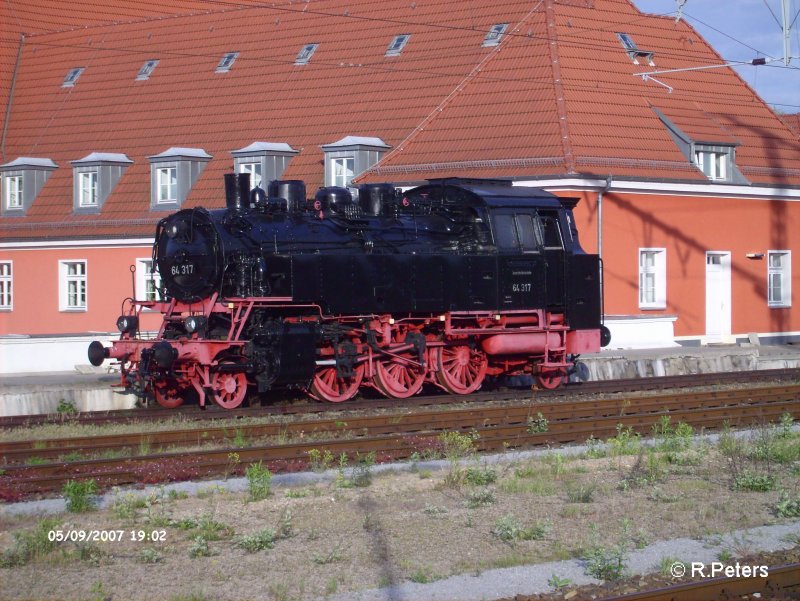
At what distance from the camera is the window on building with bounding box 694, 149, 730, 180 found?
108 ft

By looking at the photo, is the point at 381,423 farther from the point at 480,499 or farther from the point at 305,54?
the point at 305,54

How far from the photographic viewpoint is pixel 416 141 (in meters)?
31.9

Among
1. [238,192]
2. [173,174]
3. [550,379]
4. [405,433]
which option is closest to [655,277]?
[550,379]

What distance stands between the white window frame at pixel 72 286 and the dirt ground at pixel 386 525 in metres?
26.1

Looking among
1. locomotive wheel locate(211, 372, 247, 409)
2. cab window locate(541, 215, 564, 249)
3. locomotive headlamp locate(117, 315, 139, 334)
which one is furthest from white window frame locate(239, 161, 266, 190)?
locomotive wheel locate(211, 372, 247, 409)

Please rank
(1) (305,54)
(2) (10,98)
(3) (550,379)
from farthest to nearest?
1. (2) (10,98)
2. (1) (305,54)
3. (3) (550,379)

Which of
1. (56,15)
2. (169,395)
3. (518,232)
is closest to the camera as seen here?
(169,395)

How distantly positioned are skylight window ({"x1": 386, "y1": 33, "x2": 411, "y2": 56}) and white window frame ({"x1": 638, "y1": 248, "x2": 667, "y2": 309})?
36.2 ft

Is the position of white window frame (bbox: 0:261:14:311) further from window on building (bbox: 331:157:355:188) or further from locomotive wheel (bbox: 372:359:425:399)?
locomotive wheel (bbox: 372:359:425:399)

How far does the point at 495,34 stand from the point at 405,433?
72.8ft

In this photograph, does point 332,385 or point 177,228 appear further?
point 332,385

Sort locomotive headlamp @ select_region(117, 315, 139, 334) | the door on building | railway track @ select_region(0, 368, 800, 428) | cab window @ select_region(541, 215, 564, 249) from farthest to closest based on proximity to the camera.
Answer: the door on building, cab window @ select_region(541, 215, 564, 249), locomotive headlamp @ select_region(117, 315, 139, 334), railway track @ select_region(0, 368, 800, 428)

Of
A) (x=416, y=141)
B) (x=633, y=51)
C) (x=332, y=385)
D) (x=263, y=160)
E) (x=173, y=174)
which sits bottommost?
(x=332, y=385)

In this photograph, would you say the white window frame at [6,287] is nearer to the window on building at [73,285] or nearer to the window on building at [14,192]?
the window on building at [14,192]
